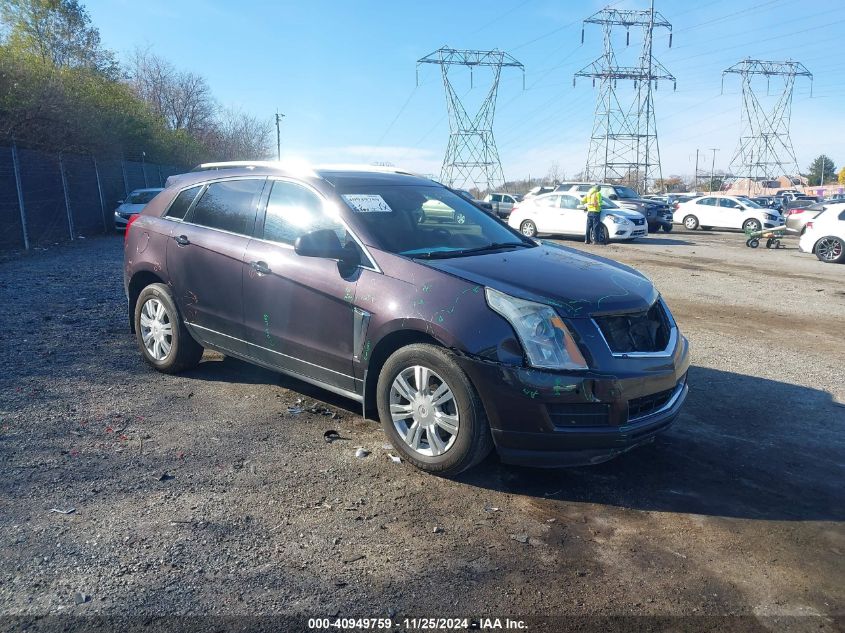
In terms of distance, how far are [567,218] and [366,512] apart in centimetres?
2014

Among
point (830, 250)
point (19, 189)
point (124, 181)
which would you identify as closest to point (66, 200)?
point (19, 189)

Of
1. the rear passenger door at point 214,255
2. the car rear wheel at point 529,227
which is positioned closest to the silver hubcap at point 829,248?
the car rear wheel at point 529,227

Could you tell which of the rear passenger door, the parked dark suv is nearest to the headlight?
the parked dark suv

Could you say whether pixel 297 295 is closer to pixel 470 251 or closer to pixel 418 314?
pixel 418 314

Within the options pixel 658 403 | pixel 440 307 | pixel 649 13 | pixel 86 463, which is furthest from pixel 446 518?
pixel 649 13

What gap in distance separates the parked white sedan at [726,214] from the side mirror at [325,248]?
26.9m

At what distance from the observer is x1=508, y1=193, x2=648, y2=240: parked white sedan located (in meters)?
21.6

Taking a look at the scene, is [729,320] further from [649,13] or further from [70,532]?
[649,13]

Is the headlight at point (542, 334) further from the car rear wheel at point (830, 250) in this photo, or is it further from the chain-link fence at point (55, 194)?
the car rear wheel at point (830, 250)

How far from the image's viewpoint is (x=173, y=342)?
18.9 feet

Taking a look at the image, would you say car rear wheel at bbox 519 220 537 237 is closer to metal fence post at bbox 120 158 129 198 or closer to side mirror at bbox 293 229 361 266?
metal fence post at bbox 120 158 129 198

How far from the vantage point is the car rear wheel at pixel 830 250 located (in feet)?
56.1

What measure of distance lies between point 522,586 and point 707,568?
917 millimetres

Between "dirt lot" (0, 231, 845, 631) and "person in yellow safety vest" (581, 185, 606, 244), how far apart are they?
49.5 feet
